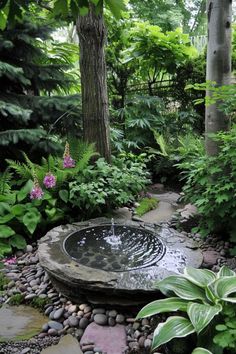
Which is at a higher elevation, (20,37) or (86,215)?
(20,37)

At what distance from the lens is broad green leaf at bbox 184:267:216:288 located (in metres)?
1.82

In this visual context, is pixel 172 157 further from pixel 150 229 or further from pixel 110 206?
pixel 150 229

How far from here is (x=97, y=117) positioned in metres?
4.05

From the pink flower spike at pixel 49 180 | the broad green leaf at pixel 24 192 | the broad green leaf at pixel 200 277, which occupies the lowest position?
the broad green leaf at pixel 200 277

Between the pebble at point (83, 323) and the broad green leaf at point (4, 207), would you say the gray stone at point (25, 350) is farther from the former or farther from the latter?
the broad green leaf at point (4, 207)

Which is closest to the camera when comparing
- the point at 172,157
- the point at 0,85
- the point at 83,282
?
the point at 83,282

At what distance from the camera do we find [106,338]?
1.94 metres

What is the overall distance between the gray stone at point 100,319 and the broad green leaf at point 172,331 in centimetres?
58

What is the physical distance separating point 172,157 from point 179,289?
3.54 metres

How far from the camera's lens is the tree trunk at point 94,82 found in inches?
152

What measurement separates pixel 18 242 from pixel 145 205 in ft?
5.15

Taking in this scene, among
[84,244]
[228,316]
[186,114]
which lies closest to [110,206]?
[84,244]

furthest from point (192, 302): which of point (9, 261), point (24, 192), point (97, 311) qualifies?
point (24, 192)

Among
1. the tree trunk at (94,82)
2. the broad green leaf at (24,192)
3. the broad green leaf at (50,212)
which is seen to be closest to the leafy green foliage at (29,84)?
the tree trunk at (94,82)
